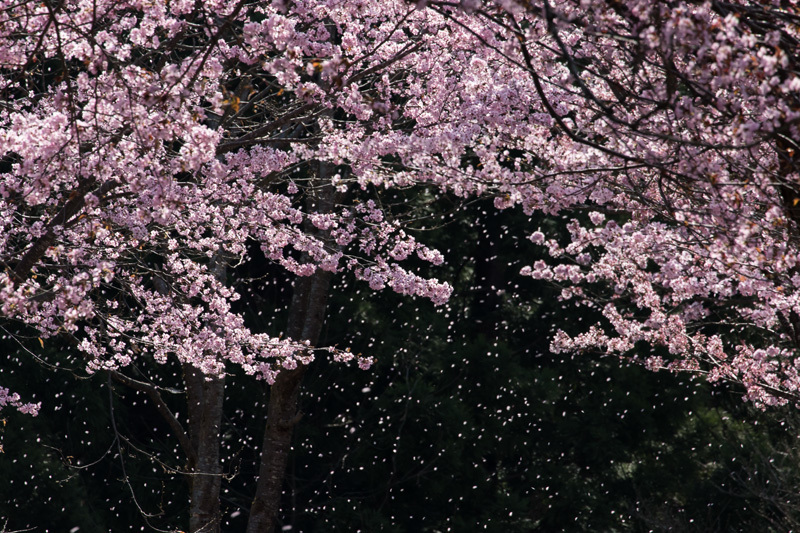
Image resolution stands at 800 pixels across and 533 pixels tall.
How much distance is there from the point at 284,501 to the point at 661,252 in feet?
27.6

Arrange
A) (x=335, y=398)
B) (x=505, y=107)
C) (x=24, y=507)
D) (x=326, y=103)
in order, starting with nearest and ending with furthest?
(x=326, y=103) → (x=505, y=107) → (x=24, y=507) → (x=335, y=398)

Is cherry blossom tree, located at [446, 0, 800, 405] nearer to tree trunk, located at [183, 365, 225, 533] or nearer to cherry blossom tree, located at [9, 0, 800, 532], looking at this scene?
cherry blossom tree, located at [9, 0, 800, 532]

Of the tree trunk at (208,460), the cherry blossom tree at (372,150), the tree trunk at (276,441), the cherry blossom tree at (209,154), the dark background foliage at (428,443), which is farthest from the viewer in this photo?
the dark background foliage at (428,443)

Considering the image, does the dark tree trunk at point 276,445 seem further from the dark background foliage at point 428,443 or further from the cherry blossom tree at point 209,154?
the dark background foliage at point 428,443

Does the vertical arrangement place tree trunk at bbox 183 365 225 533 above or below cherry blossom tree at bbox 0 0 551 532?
below

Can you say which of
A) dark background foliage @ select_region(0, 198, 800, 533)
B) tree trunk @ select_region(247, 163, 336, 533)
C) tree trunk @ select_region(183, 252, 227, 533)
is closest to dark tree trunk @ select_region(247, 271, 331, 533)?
tree trunk @ select_region(247, 163, 336, 533)

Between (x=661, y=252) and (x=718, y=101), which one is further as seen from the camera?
(x=661, y=252)

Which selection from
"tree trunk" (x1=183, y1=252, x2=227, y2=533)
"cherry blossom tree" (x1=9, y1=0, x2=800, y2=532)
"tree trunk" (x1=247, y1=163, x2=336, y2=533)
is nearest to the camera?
"cherry blossom tree" (x1=9, y1=0, x2=800, y2=532)

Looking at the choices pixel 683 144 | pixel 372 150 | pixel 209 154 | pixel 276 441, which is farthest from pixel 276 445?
pixel 683 144

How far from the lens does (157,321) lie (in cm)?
766

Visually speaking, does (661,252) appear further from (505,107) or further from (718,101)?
(718,101)

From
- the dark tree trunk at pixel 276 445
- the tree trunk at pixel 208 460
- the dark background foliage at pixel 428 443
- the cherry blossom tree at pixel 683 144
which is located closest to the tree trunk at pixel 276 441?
the dark tree trunk at pixel 276 445

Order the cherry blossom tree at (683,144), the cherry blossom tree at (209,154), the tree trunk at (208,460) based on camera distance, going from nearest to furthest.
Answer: the cherry blossom tree at (683,144), the cherry blossom tree at (209,154), the tree trunk at (208,460)

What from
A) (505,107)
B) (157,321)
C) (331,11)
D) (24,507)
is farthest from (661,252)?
(24,507)
